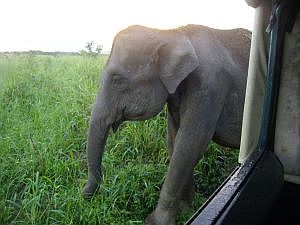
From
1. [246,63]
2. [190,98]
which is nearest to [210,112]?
[190,98]

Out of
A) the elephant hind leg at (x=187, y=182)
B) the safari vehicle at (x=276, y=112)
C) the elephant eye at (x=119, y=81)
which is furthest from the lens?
the elephant hind leg at (x=187, y=182)

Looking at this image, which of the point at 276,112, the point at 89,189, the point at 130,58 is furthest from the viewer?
the point at 89,189

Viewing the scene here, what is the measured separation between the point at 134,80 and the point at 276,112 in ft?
3.54

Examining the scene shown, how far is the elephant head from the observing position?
9.09 ft

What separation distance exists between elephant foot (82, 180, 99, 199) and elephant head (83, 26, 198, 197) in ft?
0.33

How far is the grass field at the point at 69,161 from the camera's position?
293cm

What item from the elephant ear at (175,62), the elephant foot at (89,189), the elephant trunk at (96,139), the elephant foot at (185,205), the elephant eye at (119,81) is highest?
the elephant ear at (175,62)

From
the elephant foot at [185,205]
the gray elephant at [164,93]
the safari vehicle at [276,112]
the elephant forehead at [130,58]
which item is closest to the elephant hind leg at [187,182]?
the elephant foot at [185,205]

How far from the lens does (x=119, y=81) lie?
2771 millimetres

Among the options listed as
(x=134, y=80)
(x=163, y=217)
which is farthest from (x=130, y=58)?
(x=163, y=217)

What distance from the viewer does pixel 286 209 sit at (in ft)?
6.27

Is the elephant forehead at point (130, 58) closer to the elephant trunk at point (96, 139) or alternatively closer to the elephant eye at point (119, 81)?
the elephant eye at point (119, 81)

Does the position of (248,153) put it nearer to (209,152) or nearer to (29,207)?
(29,207)

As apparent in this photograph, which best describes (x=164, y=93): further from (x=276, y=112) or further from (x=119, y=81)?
(x=276, y=112)
